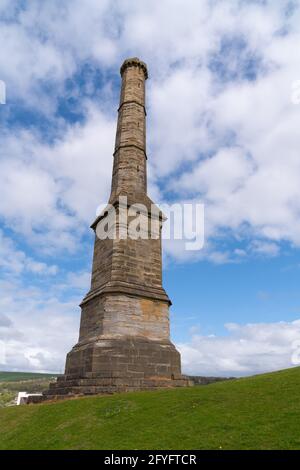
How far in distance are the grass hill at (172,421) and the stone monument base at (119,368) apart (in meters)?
0.94

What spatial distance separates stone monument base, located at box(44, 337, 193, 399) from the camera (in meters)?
10.7

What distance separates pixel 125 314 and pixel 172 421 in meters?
5.55

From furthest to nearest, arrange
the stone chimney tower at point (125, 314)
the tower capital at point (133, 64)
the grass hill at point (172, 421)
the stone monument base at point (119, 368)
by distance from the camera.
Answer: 1. the tower capital at point (133, 64)
2. the stone chimney tower at point (125, 314)
3. the stone monument base at point (119, 368)
4. the grass hill at point (172, 421)

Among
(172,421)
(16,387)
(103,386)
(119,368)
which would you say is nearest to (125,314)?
(119,368)

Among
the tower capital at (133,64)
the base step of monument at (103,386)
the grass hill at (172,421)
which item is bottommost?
the grass hill at (172,421)

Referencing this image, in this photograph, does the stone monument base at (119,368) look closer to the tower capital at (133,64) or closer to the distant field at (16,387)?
the tower capital at (133,64)

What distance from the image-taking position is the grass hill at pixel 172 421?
594 centimetres

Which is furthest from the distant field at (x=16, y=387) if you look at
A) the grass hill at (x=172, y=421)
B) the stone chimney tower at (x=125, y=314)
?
the grass hill at (x=172, y=421)

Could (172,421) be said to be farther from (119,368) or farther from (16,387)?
(16,387)

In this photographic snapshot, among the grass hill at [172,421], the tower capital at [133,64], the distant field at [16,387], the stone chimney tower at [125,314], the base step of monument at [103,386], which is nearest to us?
the grass hill at [172,421]

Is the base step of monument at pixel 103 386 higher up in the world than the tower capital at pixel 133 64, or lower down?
lower down

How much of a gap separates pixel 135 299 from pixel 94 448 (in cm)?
668

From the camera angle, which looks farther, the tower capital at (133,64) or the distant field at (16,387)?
the distant field at (16,387)
